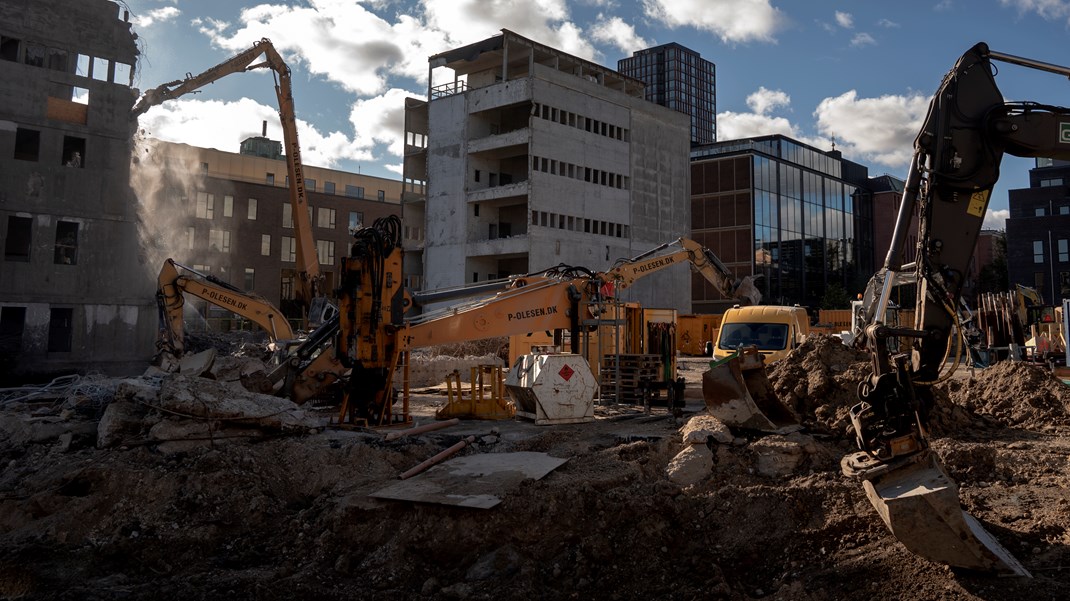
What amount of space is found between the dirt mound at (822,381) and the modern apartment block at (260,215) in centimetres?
4542

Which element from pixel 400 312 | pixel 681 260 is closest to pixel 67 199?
pixel 400 312

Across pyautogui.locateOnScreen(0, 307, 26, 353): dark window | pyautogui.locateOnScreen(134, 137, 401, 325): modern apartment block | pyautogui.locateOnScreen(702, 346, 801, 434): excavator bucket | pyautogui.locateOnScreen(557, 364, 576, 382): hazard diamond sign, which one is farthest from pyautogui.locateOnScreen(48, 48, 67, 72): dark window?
pyautogui.locateOnScreen(702, 346, 801, 434): excavator bucket

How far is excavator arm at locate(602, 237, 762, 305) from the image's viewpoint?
18.6 m

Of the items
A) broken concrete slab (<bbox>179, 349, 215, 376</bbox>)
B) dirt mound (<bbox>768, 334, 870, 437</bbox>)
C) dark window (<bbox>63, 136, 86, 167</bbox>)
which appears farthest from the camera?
dark window (<bbox>63, 136, 86, 167</bbox>)

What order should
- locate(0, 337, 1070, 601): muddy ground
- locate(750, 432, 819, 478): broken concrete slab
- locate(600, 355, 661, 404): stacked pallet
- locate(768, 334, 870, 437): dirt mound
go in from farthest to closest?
1. locate(600, 355, 661, 404): stacked pallet
2. locate(768, 334, 870, 437): dirt mound
3. locate(750, 432, 819, 478): broken concrete slab
4. locate(0, 337, 1070, 601): muddy ground

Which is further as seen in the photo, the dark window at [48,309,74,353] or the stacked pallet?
the dark window at [48,309,74,353]

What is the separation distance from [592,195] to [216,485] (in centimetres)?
4253

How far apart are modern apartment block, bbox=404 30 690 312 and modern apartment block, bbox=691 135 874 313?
8.97 meters

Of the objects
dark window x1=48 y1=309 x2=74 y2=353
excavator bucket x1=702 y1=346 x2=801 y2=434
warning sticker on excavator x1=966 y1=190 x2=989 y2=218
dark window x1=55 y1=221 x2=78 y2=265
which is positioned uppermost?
dark window x1=55 y1=221 x2=78 y2=265

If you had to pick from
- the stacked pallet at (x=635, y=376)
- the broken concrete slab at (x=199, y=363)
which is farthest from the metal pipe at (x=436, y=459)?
the broken concrete slab at (x=199, y=363)

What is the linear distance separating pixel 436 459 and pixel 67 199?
73.6 feet

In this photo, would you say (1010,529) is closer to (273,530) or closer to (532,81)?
(273,530)

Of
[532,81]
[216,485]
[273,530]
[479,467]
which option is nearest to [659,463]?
[479,467]

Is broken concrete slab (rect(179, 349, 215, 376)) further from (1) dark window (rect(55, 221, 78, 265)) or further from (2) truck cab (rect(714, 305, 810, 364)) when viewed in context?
(1) dark window (rect(55, 221, 78, 265))
